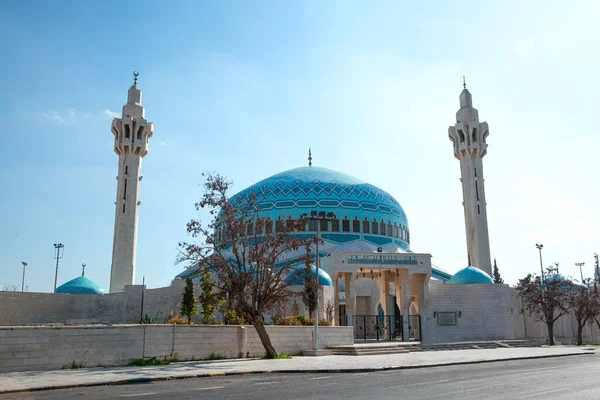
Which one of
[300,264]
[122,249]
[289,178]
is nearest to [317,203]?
[289,178]

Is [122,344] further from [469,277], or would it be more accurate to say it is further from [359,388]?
[469,277]

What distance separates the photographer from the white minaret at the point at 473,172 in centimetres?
4084

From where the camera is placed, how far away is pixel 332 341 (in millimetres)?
22891

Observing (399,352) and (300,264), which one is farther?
(300,264)

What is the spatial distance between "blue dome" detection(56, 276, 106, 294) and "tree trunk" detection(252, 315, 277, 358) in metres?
22.3

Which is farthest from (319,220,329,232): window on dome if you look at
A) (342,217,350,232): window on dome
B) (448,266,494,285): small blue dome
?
(448,266,494,285): small blue dome

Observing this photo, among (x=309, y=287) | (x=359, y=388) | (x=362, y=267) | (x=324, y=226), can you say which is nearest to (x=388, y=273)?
(x=362, y=267)

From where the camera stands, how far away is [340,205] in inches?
1667

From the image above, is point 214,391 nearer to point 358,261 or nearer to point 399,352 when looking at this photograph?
point 399,352

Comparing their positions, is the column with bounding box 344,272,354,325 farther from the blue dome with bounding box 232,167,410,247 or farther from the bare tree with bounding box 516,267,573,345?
the bare tree with bounding box 516,267,573,345

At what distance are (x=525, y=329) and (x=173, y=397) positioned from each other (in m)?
34.2

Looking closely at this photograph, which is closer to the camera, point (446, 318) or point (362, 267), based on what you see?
point (362, 267)

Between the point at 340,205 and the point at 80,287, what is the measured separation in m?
19.2

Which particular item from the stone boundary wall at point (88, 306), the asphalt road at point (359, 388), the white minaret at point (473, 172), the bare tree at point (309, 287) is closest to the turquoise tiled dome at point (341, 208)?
the white minaret at point (473, 172)
